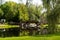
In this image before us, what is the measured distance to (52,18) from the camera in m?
26.4

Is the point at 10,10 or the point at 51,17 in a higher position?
the point at 10,10

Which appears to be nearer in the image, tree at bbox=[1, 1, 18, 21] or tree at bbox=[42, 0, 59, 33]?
tree at bbox=[42, 0, 59, 33]

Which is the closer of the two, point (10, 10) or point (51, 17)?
point (51, 17)

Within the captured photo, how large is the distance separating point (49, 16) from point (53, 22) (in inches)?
39.0

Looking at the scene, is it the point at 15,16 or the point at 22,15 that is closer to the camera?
the point at 22,15

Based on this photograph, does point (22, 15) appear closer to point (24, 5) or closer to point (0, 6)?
point (24, 5)

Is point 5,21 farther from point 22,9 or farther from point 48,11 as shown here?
point 48,11

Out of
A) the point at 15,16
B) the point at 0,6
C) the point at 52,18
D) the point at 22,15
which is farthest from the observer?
the point at 0,6

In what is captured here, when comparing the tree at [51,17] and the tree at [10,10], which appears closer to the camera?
the tree at [51,17]

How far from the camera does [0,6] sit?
→ 5841cm

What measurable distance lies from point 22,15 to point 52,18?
24583 millimetres

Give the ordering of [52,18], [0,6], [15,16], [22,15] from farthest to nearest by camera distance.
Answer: [0,6]
[15,16]
[22,15]
[52,18]

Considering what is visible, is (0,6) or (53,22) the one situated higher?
(0,6)

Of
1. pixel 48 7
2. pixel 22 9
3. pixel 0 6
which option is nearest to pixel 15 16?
pixel 22 9
